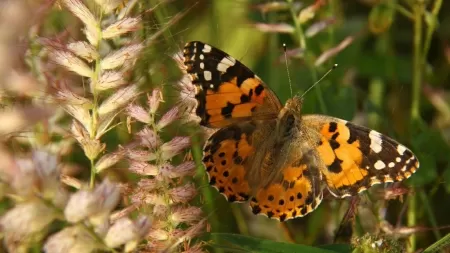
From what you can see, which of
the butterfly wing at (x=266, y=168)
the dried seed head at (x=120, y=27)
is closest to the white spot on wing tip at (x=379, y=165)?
the butterfly wing at (x=266, y=168)

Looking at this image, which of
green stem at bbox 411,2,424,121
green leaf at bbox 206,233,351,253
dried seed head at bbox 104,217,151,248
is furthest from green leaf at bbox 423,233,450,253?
green stem at bbox 411,2,424,121

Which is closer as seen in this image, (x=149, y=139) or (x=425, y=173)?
(x=149, y=139)

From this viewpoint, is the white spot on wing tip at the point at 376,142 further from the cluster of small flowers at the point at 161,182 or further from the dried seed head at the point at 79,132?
the dried seed head at the point at 79,132

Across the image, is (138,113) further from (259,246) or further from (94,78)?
(259,246)

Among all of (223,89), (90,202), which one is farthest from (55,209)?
(223,89)

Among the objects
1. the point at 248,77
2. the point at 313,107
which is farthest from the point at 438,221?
the point at 248,77

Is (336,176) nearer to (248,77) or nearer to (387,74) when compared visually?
(248,77)

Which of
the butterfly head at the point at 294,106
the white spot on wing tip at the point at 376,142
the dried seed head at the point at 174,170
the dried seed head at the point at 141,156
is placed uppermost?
the butterfly head at the point at 294,106
